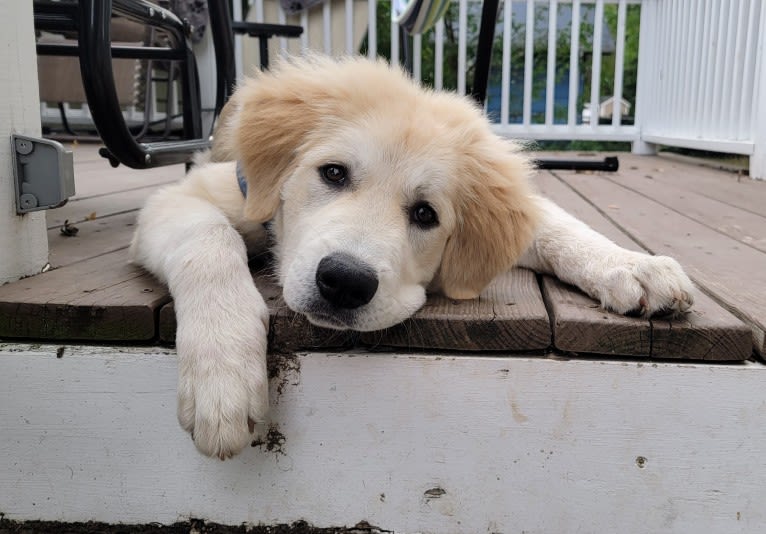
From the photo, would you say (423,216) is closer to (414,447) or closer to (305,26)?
(414,447)

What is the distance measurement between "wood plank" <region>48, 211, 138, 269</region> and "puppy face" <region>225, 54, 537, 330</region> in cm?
58

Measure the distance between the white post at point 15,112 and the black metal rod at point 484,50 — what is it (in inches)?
84.4

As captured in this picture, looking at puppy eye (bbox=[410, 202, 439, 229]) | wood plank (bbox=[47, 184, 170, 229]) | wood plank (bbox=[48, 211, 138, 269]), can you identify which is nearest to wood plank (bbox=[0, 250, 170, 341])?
wood plank (bbox=[48, 211, 138, 269])

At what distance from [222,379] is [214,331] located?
0.11 m

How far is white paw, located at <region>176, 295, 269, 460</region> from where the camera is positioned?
1.32 m

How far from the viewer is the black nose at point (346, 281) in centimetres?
143

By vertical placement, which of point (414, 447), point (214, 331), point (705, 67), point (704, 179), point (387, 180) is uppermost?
point (705, 67)

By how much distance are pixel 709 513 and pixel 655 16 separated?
22.6 ft

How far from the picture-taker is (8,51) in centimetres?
167

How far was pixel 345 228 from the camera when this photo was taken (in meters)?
1.55

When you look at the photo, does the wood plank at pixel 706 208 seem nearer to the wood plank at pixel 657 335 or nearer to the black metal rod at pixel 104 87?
the wood plank at pixel 657 335

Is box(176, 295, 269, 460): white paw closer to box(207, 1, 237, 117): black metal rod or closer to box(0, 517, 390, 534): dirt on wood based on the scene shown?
box(0, 517, 390, 534): dirt on wood

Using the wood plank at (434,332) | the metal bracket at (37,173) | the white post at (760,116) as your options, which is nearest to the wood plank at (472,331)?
the wood plank at (434,332)

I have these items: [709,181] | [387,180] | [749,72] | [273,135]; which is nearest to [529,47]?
[749,72]
